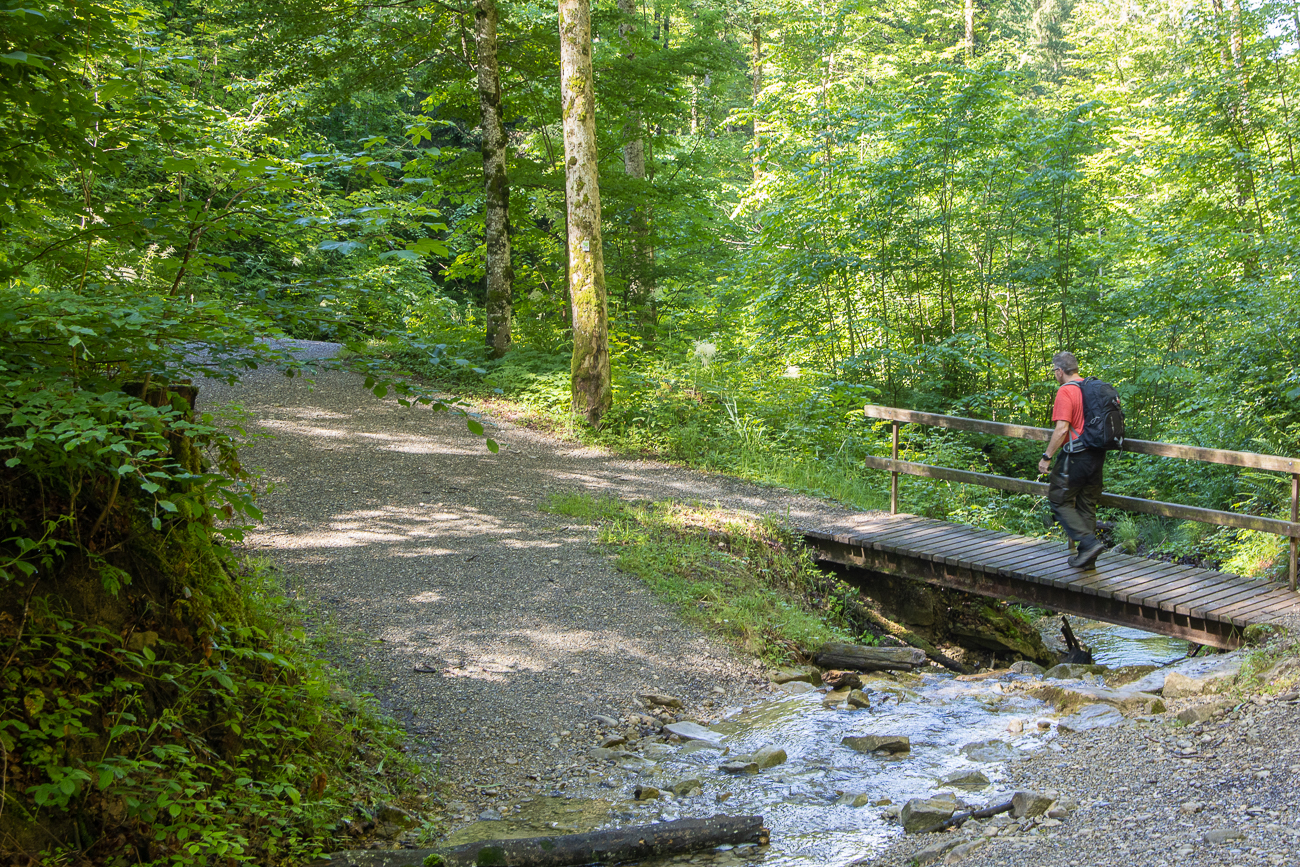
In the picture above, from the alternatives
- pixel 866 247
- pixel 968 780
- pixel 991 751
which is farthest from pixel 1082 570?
pixel 866 247

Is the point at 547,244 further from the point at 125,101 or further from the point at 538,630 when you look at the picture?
the point at 125,101

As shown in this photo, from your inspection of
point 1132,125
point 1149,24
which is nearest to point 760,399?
point 1132,125

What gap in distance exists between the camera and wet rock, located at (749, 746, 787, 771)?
5.30m

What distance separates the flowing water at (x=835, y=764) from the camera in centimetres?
451

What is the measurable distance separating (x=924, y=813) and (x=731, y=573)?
3821 millimetres

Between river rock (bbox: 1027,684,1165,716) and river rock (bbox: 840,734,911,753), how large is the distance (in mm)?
1361

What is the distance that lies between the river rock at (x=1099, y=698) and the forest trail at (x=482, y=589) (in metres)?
2.16

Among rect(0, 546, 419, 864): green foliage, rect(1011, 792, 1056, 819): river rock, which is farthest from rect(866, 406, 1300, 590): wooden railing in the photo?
rect(0, 546, 419, 864): green foliage

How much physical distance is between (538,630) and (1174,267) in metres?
13.8

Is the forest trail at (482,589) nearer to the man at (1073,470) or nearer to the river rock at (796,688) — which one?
the river rock at (796,688)

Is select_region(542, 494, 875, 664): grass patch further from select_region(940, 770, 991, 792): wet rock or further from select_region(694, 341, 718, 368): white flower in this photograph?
select_region(694, 341, 718, 368): white flower

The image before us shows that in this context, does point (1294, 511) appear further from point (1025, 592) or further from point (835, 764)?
point (835, 764)

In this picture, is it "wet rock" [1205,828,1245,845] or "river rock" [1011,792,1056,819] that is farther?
"river rock" [1011,792,1056,819]

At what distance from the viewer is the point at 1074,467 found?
7.47 metres
